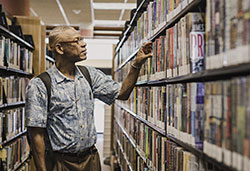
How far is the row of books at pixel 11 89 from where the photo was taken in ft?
10.1

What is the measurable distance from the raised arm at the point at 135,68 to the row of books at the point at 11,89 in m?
1.36

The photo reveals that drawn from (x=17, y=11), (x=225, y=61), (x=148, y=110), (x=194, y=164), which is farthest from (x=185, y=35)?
(x=17, y=11)

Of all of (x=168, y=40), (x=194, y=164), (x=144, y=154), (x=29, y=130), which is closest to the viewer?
(x=194, y=164)

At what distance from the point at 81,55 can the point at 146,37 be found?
2.01 ft

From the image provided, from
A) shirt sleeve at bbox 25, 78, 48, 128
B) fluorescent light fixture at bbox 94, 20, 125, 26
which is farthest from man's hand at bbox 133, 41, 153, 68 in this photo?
fluorescent light fixture at bbox 94, 20, 125, 26

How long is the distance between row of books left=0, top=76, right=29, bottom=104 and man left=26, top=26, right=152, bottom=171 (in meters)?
1.18

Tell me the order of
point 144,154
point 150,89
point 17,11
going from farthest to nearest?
point 17,11
point 144,154
point 150,89

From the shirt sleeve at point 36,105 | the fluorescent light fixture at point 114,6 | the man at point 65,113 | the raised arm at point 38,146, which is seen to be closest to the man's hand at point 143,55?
the man at point 65,113

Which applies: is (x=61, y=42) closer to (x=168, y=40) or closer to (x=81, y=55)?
(x=81, y=55)

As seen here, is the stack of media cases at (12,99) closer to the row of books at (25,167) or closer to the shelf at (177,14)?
the row of books at (25,167)

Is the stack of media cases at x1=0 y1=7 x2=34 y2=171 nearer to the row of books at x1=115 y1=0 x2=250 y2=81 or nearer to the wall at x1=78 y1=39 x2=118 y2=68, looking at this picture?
the row of books at x1=115 y1=0 x2=250 y2=81

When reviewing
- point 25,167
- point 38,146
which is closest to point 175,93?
point 38,146

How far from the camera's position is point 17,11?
514 centimetres

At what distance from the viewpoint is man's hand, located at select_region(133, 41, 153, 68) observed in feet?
6.93
